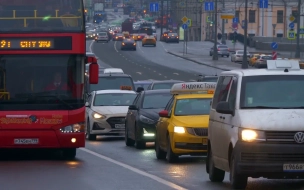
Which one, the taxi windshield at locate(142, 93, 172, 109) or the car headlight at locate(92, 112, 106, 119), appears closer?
the taxi windshield at locate(142, 93, 172, 109)

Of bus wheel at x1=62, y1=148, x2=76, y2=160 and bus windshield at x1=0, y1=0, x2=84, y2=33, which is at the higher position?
bus windshield at x1=0, y1=0, x2=84, y2=33

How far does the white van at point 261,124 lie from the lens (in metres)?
11.4

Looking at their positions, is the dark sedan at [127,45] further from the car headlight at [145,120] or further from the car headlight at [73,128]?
the car headlight at [73,128]

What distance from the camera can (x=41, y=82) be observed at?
17172 mm

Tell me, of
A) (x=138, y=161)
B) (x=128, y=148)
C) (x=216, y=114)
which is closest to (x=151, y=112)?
(x=128, y=148)

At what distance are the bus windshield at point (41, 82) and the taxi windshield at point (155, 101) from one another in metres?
5.15

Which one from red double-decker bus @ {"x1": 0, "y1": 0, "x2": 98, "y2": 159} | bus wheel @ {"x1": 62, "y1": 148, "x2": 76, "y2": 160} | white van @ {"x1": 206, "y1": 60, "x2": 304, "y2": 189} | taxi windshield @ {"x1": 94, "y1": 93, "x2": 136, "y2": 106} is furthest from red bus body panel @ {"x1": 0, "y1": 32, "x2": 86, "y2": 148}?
taxi windshield @ {"x1": 94, "y1": 93, "x2": 136, "y2": 106}

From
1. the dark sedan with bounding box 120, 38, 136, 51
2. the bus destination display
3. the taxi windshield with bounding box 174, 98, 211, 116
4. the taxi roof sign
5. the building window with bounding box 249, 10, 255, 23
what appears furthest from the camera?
the building window with bounding box 249, 10, 255, 23

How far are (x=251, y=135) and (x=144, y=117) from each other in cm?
1028

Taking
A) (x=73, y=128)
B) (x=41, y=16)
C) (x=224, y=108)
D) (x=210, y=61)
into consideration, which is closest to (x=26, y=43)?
(x=41, y=16)

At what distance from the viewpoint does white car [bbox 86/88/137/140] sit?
2514 centimetres

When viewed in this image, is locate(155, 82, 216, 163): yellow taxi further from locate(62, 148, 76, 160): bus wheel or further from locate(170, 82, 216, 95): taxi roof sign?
locate(62, 148, 76, 160): bus wheel

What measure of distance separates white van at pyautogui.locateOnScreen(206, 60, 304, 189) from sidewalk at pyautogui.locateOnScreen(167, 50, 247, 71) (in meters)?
59.6

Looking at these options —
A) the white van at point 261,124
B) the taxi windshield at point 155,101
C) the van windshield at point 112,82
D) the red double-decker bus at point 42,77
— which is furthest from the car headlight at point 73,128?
the van windshield at point 112,82
